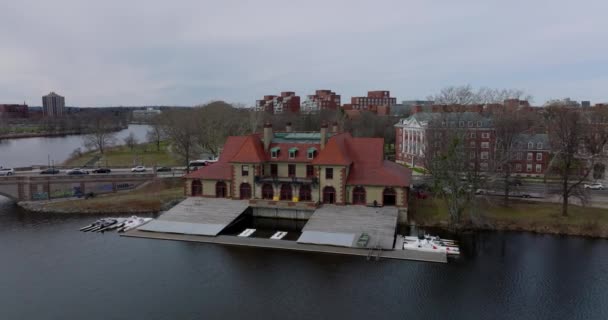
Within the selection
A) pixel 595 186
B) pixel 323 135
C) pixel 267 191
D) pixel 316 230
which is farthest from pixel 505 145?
pixel 267 191

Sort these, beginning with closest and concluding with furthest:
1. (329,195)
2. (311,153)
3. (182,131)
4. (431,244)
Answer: (431,244) → (329,195) → (311,153) → (182,131)

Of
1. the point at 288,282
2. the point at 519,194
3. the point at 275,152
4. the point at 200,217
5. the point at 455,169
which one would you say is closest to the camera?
the point at 288,282

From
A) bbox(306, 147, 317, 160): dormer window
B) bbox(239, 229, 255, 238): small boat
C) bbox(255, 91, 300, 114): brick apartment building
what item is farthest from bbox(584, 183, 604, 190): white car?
bbox(255, 91, 300, 114): brick apartment building

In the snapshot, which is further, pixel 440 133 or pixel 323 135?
pixel 440 133

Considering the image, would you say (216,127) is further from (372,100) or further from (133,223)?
(372,100)

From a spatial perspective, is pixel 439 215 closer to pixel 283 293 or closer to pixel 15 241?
pixel 283 293

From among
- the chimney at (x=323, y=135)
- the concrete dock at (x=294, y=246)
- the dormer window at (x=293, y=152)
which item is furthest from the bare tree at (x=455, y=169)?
the dormer window at (x=293, y=152)
